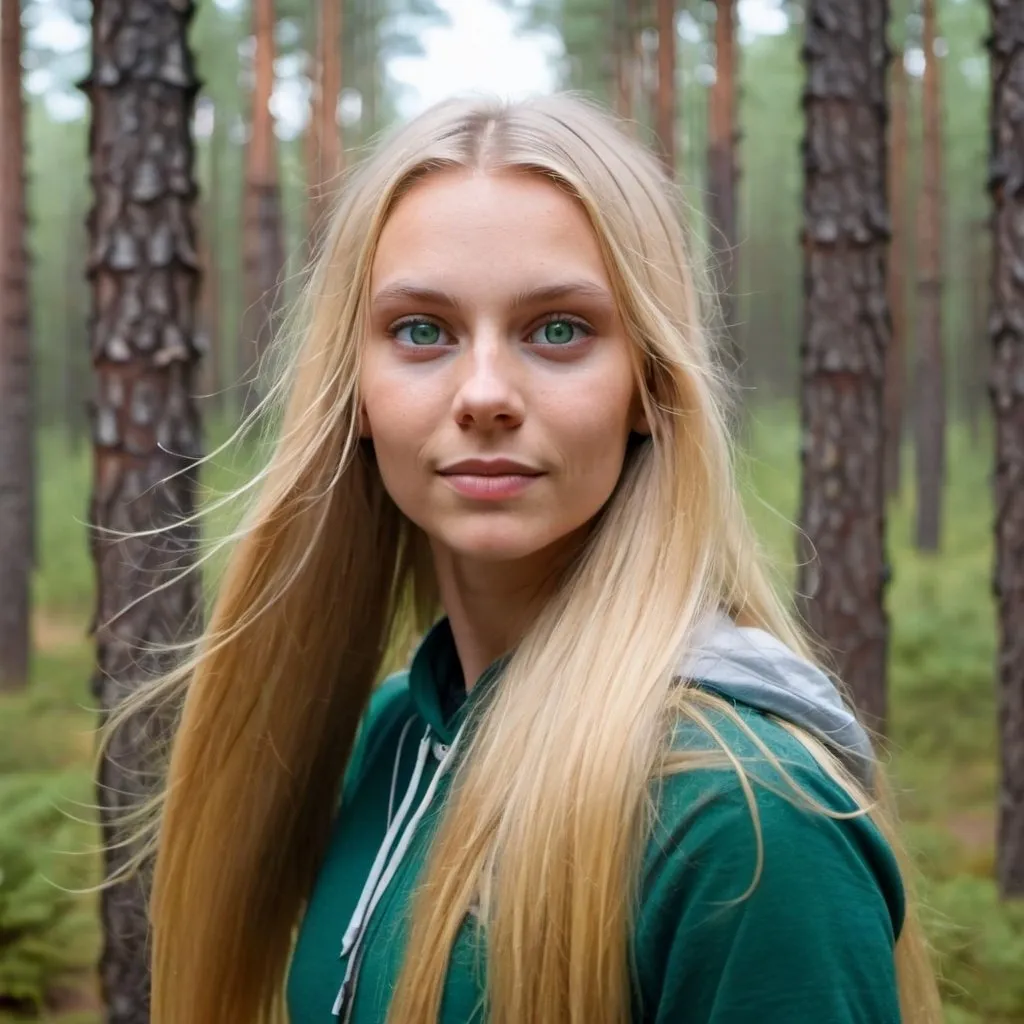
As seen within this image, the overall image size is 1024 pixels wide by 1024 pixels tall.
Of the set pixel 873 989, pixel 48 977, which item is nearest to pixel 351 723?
pixel 873 989

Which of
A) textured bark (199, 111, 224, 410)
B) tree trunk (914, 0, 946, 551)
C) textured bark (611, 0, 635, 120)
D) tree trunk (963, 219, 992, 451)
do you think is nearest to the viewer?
tree trunk (914, 0, 946, 551)

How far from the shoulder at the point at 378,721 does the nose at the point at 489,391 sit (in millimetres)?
628

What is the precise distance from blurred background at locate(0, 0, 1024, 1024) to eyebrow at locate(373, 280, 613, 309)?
47 cm

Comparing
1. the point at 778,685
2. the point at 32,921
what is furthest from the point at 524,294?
the point at 32,921

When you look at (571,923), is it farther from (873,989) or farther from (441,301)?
(441,301)

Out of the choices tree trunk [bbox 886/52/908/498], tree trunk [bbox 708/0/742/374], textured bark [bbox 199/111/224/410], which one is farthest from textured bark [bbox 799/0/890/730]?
textured bark [bbox 199/111/224/410]

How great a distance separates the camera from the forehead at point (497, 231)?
52.4 inches

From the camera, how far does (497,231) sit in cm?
133

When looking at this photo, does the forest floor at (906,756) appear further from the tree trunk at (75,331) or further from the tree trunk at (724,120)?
the tree trunk at (75,331)

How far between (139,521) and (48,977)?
2133mm

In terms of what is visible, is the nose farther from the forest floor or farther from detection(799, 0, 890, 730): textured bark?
detection(799, 0, 890, 730): textured bark

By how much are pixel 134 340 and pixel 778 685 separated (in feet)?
8.08

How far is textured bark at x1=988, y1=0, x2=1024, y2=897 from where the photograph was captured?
4.24m

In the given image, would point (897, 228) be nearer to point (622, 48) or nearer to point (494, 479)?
point (622, 48)
